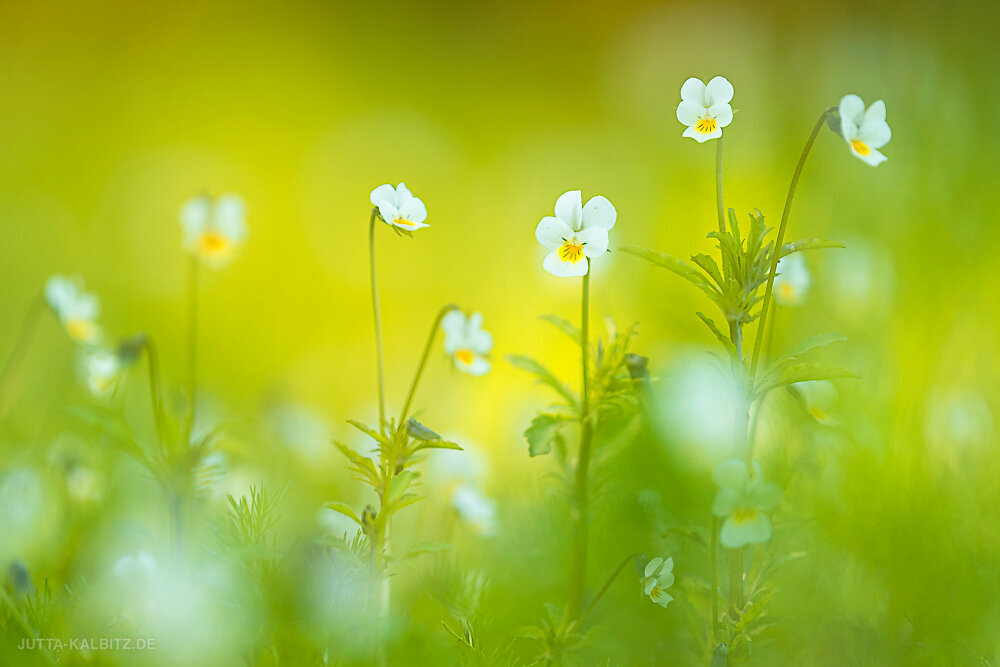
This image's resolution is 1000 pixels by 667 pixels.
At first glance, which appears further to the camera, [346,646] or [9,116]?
[9,116]

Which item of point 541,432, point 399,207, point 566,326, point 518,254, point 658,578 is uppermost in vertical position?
point 518,254

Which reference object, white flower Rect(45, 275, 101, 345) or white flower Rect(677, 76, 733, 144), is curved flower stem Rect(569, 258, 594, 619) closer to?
white flower Rect(677, 76, 733, 144)

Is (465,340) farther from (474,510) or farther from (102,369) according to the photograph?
(102,369)

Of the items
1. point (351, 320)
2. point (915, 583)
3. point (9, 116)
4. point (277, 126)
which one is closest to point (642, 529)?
point (915, 583)

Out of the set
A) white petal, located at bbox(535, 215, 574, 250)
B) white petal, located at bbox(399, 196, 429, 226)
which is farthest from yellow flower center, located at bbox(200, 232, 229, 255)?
white petal, located at bbox(535, 215, 574, 250)

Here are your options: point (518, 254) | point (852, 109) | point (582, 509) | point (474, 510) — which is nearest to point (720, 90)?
point (852, 109)

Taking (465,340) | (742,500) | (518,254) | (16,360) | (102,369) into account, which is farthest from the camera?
(518,254)

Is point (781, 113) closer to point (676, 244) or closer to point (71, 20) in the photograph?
point (676, 244)
